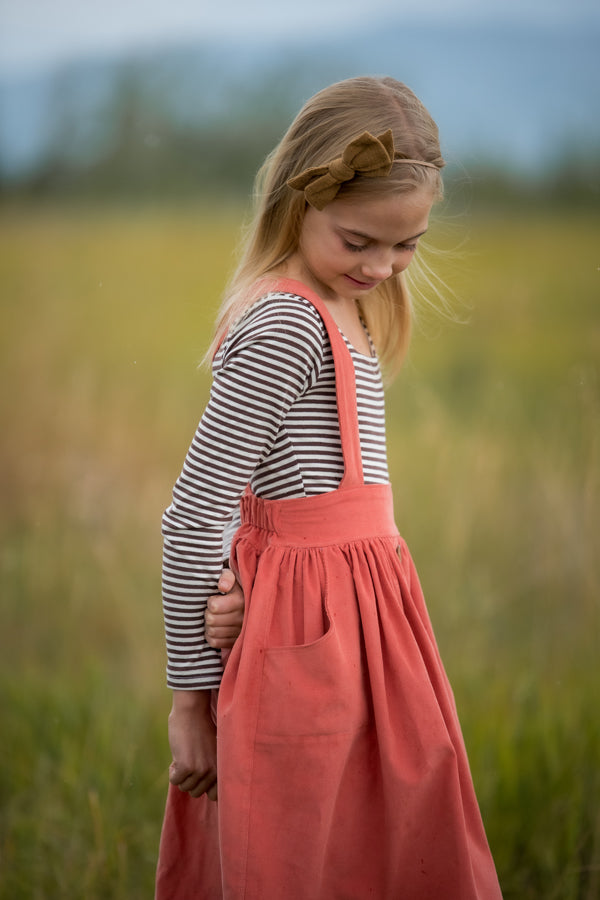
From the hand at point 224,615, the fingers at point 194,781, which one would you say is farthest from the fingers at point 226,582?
the fingers at point 194,781

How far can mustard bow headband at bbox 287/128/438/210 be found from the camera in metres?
1.16

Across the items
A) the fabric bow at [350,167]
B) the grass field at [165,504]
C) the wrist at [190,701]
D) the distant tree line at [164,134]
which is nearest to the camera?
the fabric bow at [350,167]

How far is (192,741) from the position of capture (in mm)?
1295

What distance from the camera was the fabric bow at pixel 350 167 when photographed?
1161 millimetres

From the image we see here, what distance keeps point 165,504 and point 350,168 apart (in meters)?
2.50

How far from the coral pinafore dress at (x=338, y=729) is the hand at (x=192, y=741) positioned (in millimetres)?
97

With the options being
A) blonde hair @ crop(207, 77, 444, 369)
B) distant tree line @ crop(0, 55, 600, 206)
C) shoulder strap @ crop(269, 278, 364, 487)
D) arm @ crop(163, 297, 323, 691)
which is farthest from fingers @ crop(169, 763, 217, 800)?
distant tree line @ crop(0, 55, 600, 206)

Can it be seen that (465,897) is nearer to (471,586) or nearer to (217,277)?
(471,586)

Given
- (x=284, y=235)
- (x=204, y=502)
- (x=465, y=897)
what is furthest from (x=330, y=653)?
(x=284, y=235)

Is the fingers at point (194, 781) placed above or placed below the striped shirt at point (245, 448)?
below

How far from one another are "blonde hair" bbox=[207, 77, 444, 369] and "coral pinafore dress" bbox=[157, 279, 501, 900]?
4.8 inches

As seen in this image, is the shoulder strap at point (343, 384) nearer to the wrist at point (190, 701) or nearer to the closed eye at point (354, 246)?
the closed eye at point (354, 246)

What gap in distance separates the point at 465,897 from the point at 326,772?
0.26m

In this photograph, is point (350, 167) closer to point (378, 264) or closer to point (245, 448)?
point (378, 264)
